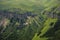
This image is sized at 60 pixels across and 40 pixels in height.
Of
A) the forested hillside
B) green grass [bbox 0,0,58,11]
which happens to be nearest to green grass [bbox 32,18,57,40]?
the forested hillside

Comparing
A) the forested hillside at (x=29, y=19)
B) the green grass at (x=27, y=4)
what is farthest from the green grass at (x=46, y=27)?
the green grass at (x=27, y=4)

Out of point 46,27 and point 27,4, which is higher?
point 27,4

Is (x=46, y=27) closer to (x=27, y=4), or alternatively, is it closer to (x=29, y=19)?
(x=29, y=19)

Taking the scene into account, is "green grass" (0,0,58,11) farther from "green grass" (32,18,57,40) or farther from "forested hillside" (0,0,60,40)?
"green grass" (32,18,57,40)

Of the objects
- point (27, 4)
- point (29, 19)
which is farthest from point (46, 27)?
point (27, 4)

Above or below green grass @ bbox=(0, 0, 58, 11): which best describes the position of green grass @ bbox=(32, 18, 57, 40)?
below

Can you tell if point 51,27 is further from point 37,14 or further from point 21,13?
point 21,13

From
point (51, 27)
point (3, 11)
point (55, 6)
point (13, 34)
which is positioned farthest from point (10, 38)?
point (55, 6)

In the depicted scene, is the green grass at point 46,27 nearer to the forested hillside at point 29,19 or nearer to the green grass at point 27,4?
the forested hillside at point 29,19
